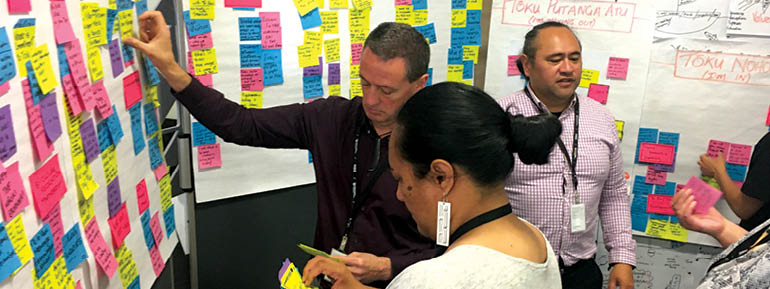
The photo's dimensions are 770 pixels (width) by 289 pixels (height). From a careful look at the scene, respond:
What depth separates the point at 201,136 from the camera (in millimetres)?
2346

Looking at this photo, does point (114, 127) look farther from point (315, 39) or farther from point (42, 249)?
point (315, 39)

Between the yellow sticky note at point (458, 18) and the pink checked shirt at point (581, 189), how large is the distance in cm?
88

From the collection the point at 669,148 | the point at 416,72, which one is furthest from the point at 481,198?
the point at 669,148

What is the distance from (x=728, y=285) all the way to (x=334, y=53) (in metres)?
1.76

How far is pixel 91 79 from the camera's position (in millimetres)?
1304

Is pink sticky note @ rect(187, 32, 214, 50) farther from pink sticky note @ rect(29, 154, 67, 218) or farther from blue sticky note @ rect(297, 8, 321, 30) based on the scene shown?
pink sticky note @ rect(29, 154, 67, 218)

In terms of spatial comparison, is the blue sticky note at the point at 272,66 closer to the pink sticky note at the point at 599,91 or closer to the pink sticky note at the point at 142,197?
the pink sticky note at the point at 142,197

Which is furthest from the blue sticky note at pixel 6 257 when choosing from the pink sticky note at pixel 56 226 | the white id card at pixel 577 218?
the white id card at pixel 577 218

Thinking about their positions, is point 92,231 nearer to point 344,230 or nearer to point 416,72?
point 344,230

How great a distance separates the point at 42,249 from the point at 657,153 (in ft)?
8.80

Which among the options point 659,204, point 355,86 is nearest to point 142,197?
point 355,86

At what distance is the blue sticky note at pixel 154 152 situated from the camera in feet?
5.58

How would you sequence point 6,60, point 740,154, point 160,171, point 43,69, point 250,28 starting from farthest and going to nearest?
point 740,154
point 250,28
point 160,171
point 43,69
point 6,60

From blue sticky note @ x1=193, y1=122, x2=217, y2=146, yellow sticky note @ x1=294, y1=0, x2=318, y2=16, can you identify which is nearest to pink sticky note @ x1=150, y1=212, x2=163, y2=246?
blue sticky note @ x1=193, y1=122, x2=217, y2=146
